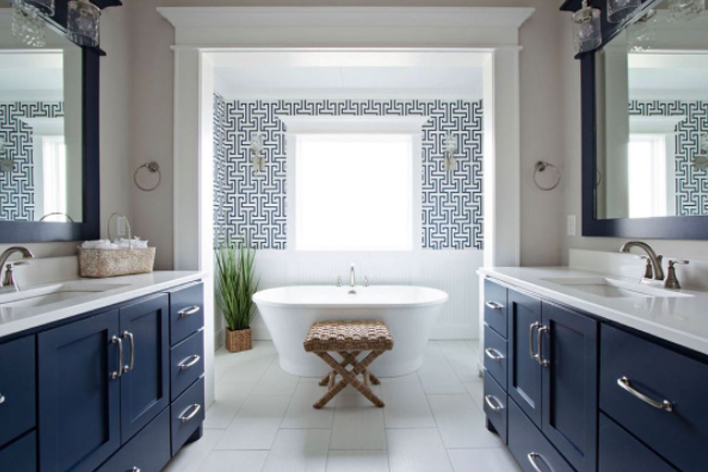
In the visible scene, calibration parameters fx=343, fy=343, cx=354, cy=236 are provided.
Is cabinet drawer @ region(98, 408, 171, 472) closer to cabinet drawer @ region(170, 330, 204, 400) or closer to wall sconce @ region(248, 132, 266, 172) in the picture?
cabinet drawer @ region(170, 330, 204, 400)

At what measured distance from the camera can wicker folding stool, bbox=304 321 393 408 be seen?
Answer: 2.06 meters

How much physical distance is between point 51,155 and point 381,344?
6.32 feet

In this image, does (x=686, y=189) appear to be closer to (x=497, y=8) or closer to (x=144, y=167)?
(x=497, y=8)

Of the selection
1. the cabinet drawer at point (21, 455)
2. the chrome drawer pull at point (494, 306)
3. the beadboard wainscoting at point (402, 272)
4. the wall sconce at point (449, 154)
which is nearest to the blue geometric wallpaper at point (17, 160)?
the cabinet drawer at point (21, 455)

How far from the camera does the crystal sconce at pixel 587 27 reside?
1.53 metres

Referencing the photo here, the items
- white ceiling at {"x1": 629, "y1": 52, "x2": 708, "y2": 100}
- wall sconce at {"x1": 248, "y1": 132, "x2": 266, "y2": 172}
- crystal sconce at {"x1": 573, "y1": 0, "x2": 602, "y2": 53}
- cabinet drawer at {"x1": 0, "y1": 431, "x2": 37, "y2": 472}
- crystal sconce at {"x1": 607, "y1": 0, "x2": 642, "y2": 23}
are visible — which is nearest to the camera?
cabinet drawer at {"x1": 0, "y1": 431, "x2": 37, "y2": 472}

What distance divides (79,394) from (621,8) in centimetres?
243

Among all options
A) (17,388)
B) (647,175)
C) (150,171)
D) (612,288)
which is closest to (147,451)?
(17,388)

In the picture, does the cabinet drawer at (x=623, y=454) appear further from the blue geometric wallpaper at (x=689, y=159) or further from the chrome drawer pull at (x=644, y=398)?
the blue geometric wallpaper at (x=689, y=159)

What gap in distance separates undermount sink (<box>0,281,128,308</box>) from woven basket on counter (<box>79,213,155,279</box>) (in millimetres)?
141

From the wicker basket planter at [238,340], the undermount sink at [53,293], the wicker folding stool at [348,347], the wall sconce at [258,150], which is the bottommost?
the wicker basket planter at [238,340]

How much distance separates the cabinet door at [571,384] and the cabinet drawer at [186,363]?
1.56 m

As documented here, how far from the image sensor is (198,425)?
5.98ft

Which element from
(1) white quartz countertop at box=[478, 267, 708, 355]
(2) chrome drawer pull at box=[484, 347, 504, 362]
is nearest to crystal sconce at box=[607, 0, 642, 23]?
(1) white quartz countertop at box=[478, 267, 708, 355]
